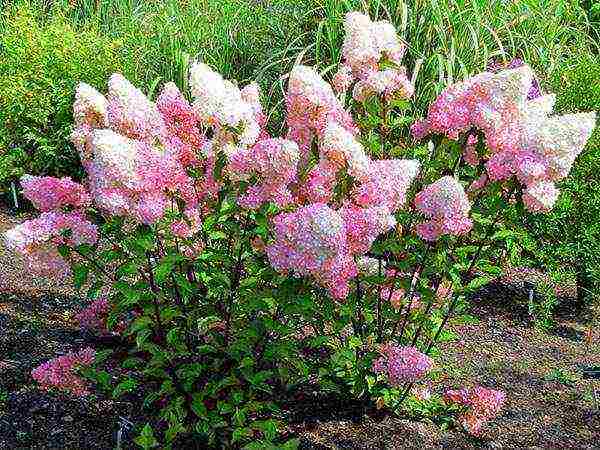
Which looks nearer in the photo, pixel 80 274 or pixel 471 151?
pixel 80 274

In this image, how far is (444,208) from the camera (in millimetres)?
2664

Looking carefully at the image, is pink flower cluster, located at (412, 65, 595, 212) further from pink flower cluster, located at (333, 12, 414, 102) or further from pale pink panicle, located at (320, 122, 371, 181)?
pale pink panicle, located at (320, 122, 371, 181)

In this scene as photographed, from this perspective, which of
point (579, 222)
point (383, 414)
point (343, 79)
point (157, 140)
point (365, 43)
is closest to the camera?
point (157, 140)

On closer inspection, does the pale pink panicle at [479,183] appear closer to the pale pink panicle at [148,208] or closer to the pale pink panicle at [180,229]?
the pale pink panicle at [180,229]

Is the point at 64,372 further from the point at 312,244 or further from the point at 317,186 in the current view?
the point at 312,244

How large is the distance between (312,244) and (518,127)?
891 mm

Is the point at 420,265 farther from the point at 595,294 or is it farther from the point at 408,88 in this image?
the point at 595,294

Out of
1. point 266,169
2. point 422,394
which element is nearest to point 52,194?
point 266,169

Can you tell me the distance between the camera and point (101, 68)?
5.77 metres

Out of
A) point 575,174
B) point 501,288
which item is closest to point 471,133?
point 575,174

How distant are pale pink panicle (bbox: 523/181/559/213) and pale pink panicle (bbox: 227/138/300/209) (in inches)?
29.5

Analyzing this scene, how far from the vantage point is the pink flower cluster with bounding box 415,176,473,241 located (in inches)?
104

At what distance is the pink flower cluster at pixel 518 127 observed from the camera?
2.66 m

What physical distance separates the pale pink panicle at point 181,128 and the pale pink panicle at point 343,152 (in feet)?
1.57
